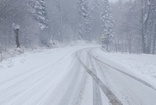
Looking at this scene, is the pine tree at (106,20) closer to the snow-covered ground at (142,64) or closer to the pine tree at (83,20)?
the pine tree at (83,20)

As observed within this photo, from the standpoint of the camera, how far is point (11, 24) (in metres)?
18.8

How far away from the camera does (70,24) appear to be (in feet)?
155

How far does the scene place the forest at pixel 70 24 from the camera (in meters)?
18.5

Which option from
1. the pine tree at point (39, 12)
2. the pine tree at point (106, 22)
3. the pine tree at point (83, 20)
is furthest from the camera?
the pine tree at point (83, 20)

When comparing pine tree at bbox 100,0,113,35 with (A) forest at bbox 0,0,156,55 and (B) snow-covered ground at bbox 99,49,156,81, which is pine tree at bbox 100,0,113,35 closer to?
(A) forest at bbox 0,0,156,55

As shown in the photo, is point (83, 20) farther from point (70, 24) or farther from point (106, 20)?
point (106, 20)

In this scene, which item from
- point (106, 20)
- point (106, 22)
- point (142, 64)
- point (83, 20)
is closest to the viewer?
point (142, 64)

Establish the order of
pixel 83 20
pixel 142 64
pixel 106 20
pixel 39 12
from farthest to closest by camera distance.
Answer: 1. pixel 83 20
2. pixel 106 20
3. pixel 39 12
4. pixel 142 64

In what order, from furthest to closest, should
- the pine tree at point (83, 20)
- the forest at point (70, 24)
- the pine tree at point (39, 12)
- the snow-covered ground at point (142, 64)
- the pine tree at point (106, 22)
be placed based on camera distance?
the pine tree at point (83, 20) → the pine tree at point (106, 22) → the pine tree at point (39, 12) → the forest at point (70, 24) → the snow-covered ground at point (142, 64)

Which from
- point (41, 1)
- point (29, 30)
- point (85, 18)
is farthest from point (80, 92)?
point (85, 18)

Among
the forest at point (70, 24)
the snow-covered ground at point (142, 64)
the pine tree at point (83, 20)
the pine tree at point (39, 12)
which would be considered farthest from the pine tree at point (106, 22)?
the snow-covered ground at point (142, 64)

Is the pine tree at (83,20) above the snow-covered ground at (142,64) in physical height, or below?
above

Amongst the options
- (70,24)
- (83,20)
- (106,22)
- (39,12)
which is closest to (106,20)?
(106,22)

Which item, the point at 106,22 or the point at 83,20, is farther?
the point at 83,20
